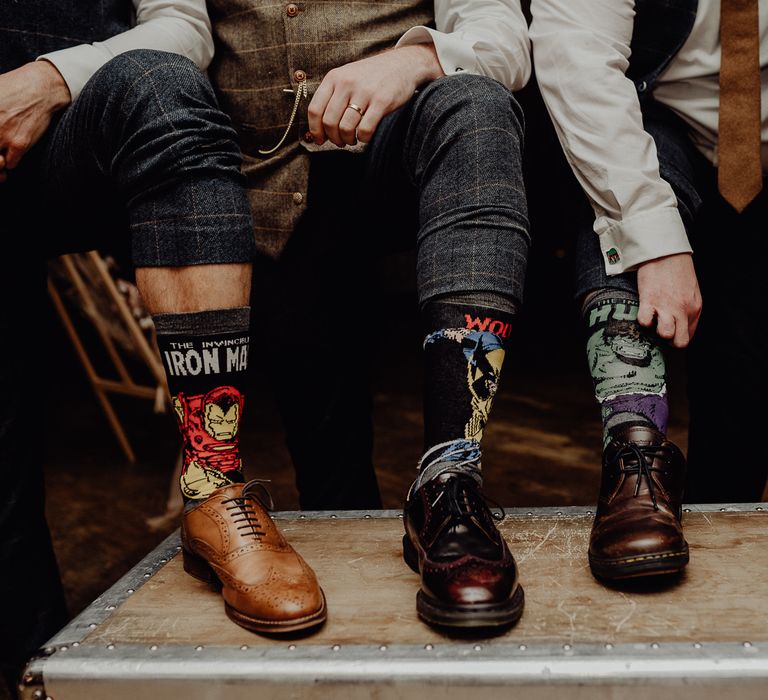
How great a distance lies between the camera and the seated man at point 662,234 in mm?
832

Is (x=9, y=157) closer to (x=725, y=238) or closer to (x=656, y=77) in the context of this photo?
(x=656, y=77)

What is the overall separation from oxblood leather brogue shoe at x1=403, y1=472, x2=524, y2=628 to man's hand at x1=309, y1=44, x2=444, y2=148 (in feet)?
1.41

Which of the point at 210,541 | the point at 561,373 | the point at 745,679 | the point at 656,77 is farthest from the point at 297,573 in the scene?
the point at 561,373

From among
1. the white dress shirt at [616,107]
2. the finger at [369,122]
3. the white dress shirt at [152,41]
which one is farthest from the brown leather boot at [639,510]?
the white dress shirt at [152,41]

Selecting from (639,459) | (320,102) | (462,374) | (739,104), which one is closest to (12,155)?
(320,102)

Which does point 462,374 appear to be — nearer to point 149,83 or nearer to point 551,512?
point 551,512

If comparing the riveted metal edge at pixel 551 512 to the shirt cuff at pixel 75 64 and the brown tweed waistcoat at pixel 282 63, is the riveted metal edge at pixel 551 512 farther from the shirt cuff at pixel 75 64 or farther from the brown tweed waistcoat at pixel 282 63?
the shirt cuff at pixel 75 64

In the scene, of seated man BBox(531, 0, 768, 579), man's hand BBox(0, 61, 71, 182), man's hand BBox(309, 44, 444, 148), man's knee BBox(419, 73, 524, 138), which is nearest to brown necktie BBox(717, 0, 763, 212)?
seated man BBox(531, 0, 768, 579)

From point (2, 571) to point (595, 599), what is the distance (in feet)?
2.64

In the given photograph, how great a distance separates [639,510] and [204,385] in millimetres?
489

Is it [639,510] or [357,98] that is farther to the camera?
[357,98]

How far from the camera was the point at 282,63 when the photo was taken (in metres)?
1.11

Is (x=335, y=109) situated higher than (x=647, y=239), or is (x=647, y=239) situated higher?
(x=335, y=109)

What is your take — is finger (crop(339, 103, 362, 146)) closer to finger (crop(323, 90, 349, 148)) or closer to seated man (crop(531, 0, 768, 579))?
finger (crop(323, 90, 349, 148))
